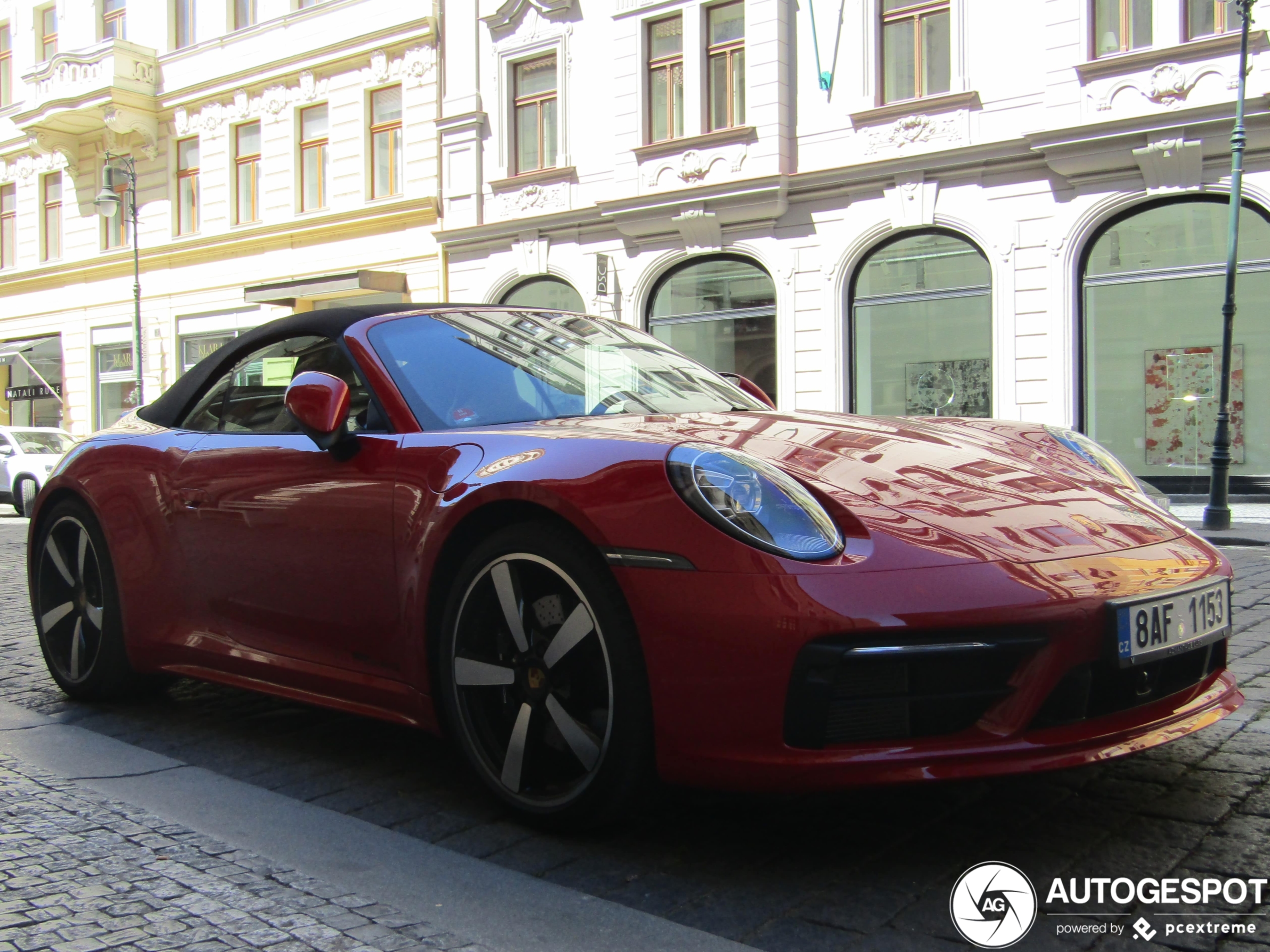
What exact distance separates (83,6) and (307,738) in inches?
1109

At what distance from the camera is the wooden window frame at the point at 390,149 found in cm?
2129

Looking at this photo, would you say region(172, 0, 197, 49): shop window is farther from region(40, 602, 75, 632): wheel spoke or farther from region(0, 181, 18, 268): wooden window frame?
region(40, 602, 75, 632): wheel spoke

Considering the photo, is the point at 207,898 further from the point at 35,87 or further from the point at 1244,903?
the point at 35,87

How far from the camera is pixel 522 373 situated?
11.1 feet

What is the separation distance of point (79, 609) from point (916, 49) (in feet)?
46.3

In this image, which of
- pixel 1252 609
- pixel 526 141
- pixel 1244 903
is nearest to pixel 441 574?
pixel 1244 903

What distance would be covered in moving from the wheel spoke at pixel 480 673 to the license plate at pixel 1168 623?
1.28 meters

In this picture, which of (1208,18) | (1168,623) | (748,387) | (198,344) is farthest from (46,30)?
(1168,623)

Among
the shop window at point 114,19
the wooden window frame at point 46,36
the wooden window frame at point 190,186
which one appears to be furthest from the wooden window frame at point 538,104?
the wooden window frame at point 46,36

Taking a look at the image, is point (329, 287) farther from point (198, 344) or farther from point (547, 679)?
point (547, 679)

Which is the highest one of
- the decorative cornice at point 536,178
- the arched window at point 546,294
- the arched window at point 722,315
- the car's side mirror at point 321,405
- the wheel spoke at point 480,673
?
the decorative cornice at point 536,178

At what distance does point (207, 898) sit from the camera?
234cm

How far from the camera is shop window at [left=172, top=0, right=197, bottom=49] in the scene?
2500 cm

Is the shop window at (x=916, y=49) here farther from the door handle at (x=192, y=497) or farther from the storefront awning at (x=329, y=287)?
the door handle at (x=192, y=497)
